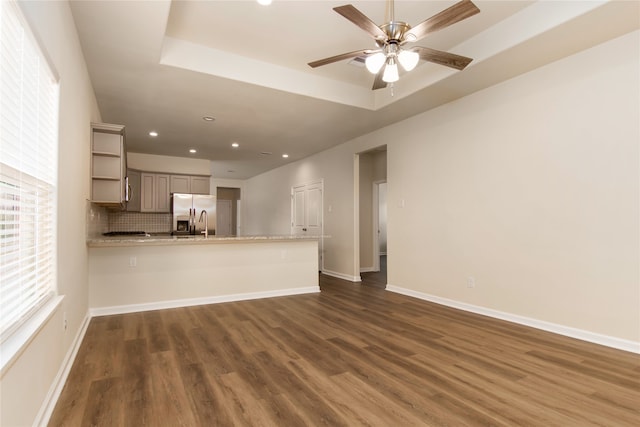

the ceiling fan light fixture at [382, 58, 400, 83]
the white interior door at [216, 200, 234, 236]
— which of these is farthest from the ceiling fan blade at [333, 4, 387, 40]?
the white interior door at [216, 200, 234, 236]

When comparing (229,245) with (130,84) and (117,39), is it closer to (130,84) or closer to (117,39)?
(130,84)

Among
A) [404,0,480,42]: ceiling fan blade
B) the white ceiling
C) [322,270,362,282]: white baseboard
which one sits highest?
the white ceiling

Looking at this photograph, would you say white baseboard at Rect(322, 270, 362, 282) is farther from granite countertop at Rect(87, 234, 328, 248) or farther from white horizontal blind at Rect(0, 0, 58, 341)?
white horizontal blind at Rect(0, 0, 58, 341)

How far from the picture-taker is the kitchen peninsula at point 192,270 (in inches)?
161

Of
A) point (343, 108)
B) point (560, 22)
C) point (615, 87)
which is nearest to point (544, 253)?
point (615, 87)

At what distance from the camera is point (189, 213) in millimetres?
7270

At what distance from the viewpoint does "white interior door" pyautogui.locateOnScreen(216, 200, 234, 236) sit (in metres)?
12.3

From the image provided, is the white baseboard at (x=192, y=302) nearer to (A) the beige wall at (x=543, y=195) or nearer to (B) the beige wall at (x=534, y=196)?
(B) the beige wall at (x=534, y=196)

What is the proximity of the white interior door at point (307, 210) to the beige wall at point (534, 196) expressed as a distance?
7.94 feet

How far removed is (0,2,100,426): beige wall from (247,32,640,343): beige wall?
4074 mm

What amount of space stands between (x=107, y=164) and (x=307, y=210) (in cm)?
467

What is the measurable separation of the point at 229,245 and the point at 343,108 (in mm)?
2508

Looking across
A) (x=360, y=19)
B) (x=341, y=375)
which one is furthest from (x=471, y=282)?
(x=360, y=19)

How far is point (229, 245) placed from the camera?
483 cm
